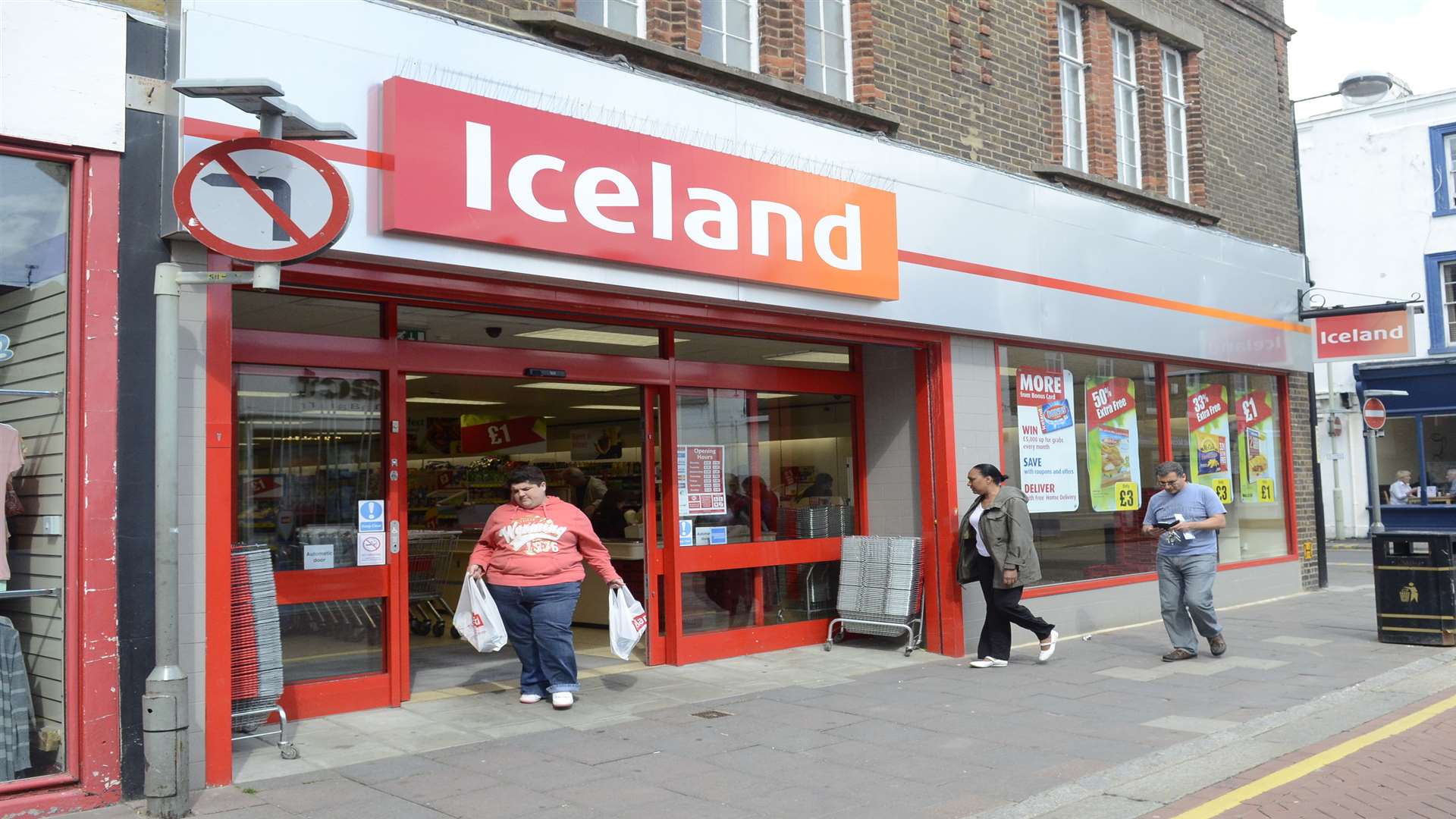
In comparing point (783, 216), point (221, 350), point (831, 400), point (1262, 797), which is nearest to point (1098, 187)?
point (831, 400)

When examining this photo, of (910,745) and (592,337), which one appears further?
(592,337)

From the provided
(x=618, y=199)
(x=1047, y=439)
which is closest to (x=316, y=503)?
(x=618, y=199)

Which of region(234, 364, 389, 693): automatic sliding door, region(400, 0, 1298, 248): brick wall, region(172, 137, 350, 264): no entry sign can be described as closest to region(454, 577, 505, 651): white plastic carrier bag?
region(234, 364, 389, 693): automatic sliding door

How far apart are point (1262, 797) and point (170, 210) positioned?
19.6 feet

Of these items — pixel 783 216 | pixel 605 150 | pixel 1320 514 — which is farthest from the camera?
pixel 1320 514

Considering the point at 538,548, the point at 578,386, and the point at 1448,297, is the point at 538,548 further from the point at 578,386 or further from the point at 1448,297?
the point at 1448,297

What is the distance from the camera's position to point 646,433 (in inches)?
364

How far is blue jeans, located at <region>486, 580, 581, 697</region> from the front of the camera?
25.1ft

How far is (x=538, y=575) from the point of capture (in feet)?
25.1

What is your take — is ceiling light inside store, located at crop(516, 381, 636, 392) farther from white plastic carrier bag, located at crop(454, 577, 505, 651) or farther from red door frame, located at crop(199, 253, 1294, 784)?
white plastic carrier bag, located at crop(454, 577, 505, 651)

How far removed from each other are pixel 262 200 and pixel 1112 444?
933 cm

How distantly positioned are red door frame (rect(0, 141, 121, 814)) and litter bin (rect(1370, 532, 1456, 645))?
9908 millimetres

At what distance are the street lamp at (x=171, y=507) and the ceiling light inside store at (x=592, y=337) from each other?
2.99 meters

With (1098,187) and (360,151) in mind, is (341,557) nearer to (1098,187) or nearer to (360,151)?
(360,151)
